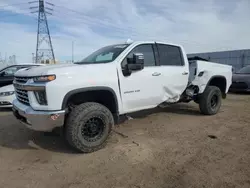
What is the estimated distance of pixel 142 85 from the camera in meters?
4.90

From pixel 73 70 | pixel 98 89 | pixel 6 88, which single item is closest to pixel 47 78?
pixel 73 70

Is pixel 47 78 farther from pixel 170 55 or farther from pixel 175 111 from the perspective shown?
pixel 175 111

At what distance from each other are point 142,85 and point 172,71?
108cm

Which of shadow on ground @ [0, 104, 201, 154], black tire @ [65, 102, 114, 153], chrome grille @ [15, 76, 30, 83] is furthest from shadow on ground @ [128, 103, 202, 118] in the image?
chrome grille @ [15, 76, 30, 83]

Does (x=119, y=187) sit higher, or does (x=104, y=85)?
(x=104, y=85)

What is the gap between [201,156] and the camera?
13.0 ft

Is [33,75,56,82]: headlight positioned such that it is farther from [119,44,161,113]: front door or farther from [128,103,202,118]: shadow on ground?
[128,103,202,118]: shadow on ground

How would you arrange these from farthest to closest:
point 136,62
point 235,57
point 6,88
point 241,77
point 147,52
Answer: point 235,57 < point 241,77 < point 6,88 < point 147,52 < point 136,62

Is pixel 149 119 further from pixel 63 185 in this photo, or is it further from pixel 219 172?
pixel 63 185

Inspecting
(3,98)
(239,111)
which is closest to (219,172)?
(239,111)

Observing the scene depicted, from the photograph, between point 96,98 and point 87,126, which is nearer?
point 87,126

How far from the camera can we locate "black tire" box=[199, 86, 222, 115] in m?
6.57

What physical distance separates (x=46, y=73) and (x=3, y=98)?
454 centimetres

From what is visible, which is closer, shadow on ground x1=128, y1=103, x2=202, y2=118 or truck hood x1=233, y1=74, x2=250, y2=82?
shadow on ground x1=128, y1=103, x2=202, y2=118
